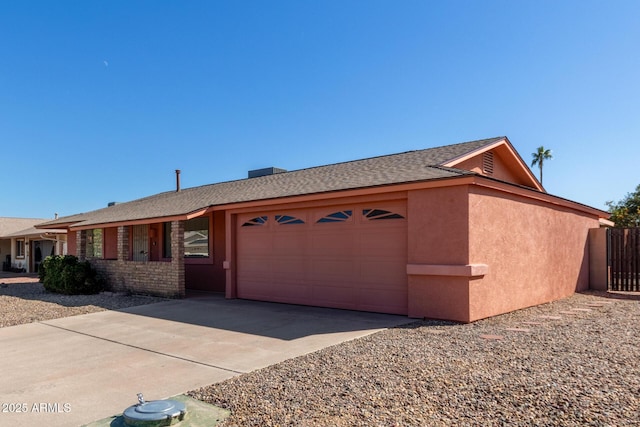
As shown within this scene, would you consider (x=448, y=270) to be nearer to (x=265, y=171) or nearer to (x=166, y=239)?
(x=265, y=171)

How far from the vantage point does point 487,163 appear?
12734mm

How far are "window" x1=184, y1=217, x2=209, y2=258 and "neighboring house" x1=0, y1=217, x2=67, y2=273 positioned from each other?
14319 mm

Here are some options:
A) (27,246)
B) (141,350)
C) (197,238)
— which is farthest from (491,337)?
(27,246)

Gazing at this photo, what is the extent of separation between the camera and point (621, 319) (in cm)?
888

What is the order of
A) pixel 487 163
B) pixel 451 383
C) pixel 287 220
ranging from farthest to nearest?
pixel 487 163
pixel 287 220
pixel 451 383

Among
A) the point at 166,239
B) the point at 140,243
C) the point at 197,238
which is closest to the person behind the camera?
the point at 197,238

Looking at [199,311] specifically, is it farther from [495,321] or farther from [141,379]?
[495,321]

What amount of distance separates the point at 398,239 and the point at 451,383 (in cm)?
482

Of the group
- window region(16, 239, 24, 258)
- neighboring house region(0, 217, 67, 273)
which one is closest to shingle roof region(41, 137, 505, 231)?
neighboring house region(0, 217, 67, 273)

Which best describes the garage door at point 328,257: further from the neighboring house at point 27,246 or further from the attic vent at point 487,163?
the neighboring house at point 27,246

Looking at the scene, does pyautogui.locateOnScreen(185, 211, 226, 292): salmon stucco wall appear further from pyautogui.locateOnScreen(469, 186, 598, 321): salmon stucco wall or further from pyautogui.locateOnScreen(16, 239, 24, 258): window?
pyautogui.locateOnScreen(16, 239, 24, 258): window

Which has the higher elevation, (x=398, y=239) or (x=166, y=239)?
(x=398, y=239)

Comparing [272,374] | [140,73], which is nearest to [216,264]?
[140,73]

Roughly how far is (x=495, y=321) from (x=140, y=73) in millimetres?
15446
